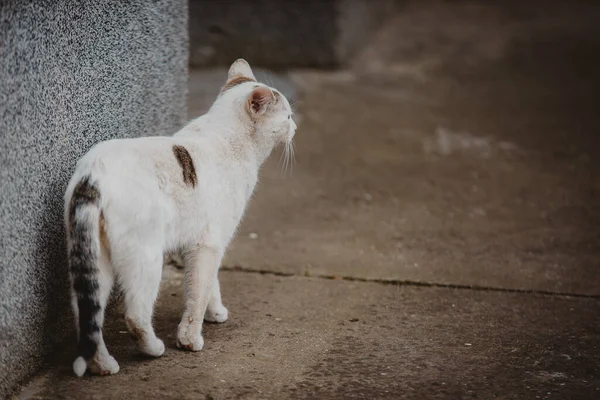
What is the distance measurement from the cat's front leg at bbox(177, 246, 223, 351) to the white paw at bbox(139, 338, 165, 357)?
0.13 meters

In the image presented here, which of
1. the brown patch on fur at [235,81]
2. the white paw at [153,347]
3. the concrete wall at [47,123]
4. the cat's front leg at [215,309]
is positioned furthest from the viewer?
the brown patch on fur at [235,81]

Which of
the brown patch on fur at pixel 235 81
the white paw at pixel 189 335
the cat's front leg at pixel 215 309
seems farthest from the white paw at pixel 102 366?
the brown patch on fur at pixel 235 81

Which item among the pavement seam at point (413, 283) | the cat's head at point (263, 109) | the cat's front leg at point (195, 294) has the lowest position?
the pavement seam at point (413, 283)

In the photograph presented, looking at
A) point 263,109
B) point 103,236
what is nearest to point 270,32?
point 263,109

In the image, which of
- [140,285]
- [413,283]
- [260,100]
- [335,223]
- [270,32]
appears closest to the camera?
[140,285]

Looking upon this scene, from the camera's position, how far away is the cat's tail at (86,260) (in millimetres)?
2879

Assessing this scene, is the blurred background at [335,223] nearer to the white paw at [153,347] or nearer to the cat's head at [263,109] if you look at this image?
the white paw at [153,347]

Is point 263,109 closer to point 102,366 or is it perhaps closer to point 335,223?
point 102,366

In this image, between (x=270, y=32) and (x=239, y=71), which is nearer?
(x=239, y=71)

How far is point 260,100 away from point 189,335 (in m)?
1.04

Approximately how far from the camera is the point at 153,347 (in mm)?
3209

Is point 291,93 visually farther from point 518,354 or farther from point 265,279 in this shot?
point 518,354

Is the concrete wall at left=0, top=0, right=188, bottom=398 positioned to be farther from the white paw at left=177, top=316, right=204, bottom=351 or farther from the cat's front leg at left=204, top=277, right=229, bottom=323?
the cat's front leg at left=204, top=277, right=229, bottom=323

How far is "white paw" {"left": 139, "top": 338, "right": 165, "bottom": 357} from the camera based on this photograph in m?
3.19
